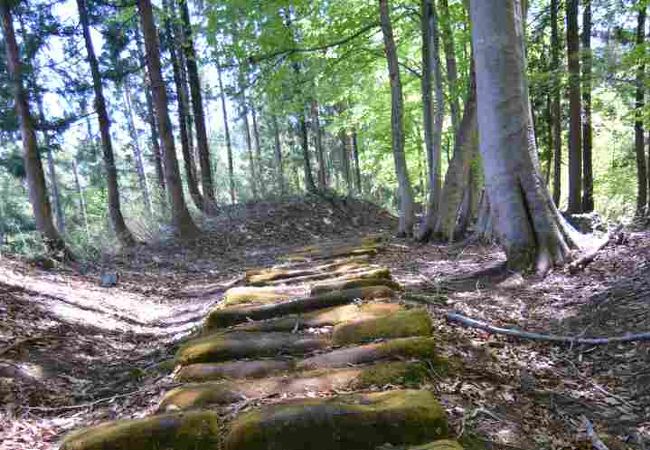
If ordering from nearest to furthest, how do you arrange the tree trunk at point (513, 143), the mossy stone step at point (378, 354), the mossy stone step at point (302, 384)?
the mossy stone step at point (302, 384) → the mossy stone step at point (378, 354) → the tree trunk at point (513, 143)

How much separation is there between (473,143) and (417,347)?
25.1 feet

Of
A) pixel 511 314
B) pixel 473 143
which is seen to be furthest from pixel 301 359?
pixel 473 143

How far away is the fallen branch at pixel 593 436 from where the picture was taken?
2.34 metres

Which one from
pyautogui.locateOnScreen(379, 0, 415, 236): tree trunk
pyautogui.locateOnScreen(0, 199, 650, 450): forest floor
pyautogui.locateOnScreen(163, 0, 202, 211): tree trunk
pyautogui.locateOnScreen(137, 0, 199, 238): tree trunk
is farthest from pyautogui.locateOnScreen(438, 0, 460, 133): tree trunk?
pyautogui.locateOnScreen(163, 0, 202, 211): tree trunk

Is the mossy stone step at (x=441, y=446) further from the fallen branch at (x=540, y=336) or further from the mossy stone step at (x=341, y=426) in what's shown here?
the fallen branch at (x=540, y=336)

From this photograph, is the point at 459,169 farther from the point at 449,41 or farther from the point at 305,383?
the point at 305,383

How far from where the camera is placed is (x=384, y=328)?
10.4 ft

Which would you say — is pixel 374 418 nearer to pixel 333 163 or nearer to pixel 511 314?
pixel 511 314

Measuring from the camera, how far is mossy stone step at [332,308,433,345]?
309cm

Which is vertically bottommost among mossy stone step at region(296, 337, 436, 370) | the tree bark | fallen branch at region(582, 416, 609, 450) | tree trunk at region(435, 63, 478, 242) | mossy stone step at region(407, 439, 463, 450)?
fallen branch at region(582, 416, 609, 450)

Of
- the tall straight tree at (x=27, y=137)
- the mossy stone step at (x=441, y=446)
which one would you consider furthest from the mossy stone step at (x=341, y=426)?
the tall straight tree at (x=27, y=137)

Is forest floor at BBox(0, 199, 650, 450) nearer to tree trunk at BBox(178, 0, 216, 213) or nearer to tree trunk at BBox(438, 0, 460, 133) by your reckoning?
tree trunk at BBox(438, 0, 460, 133)

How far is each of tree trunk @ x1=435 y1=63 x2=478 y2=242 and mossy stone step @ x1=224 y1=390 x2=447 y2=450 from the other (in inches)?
309

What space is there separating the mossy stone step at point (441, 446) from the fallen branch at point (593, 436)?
86cm
